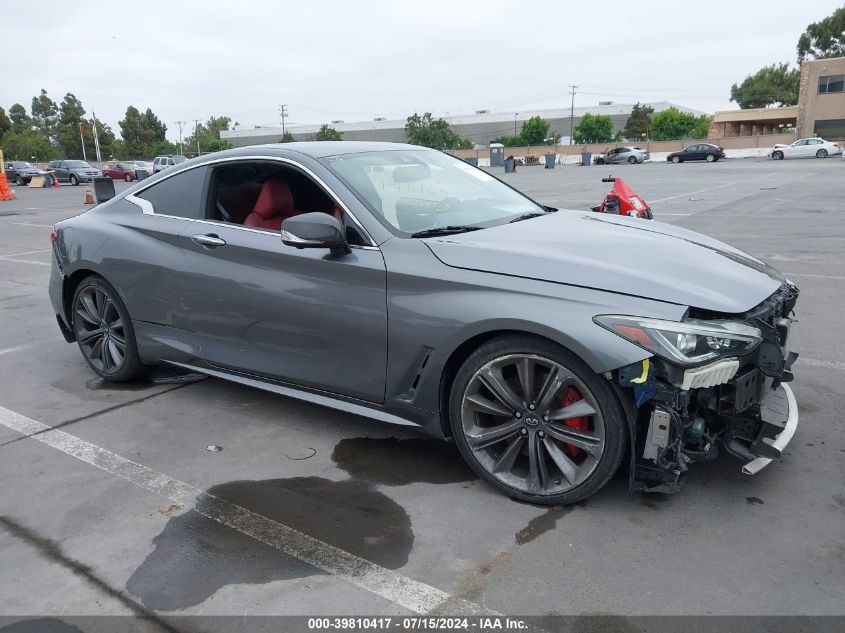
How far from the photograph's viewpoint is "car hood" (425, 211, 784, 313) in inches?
117

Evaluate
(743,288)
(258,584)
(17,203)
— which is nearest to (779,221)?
(743,288)

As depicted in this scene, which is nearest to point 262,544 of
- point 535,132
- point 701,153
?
point 701,153

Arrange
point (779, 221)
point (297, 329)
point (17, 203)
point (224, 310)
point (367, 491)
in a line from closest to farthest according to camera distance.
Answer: point (367, 491), point (297, 329), point (224, 310), point (779, 221), point (17, 203)

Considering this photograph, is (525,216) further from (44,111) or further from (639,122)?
(44,111)

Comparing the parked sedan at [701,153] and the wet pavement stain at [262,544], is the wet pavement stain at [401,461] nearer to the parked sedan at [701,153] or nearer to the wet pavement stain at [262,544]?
the wet pavement stain at [262,544]

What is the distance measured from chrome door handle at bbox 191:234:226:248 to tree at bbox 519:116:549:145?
95.9 m

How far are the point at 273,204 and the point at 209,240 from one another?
17.5 inches

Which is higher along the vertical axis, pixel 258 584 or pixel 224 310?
pixel 224 310

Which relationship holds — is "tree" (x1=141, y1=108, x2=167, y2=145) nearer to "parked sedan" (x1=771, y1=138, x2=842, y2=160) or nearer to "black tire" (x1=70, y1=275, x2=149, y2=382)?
"parked sedan" (x1=771, y1=138, x2=842, y2=160)

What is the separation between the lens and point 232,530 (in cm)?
305

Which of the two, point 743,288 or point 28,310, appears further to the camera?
point 28,310

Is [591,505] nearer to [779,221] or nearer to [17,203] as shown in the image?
[779,221]

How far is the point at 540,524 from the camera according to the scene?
9.90ft

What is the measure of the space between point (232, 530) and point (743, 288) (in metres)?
2.53
